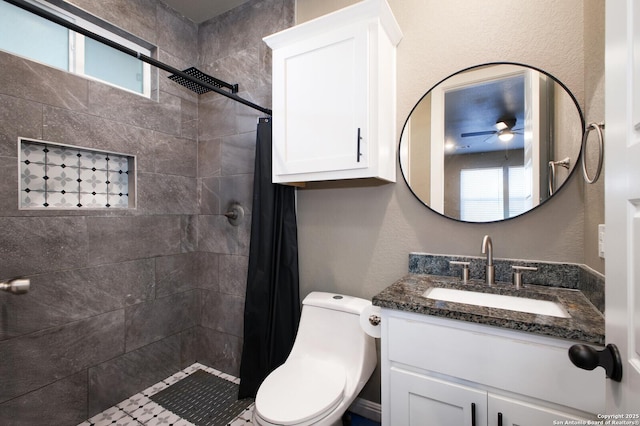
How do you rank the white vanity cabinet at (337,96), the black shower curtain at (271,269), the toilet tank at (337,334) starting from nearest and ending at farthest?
the white vanity cabinet at (337,96), the toilet tank at (337,334), the black shower curtain at (271,269)

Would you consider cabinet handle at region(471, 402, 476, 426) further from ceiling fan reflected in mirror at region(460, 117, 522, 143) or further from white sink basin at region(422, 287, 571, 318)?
ceiling fan reflected in mirror at region(460, 117, 522, 143)

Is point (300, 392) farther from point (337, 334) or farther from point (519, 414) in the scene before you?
point (519, 414)

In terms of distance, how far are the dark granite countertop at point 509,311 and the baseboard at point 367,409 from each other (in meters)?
0.88

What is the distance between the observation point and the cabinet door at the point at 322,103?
4.66 ft

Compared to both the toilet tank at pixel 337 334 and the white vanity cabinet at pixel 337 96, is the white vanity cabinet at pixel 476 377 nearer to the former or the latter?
the toilet tank at pixel 337 334

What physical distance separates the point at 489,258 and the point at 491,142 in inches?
22.7

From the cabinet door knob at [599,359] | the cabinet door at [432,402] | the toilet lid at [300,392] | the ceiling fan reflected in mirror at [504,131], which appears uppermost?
the ceiling fan reflected in mirror at [504,131]

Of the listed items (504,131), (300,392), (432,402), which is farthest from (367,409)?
(504,131)

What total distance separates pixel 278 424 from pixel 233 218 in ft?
4.68

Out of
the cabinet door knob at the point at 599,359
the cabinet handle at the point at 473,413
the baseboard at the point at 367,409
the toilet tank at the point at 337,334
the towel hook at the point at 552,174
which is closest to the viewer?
the cabinet door knob at the point at 599,359

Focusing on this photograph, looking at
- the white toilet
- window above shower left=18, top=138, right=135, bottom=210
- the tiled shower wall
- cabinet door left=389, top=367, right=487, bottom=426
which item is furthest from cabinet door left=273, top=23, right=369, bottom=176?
window above shower left=18, top=138, right=135, bottom=210

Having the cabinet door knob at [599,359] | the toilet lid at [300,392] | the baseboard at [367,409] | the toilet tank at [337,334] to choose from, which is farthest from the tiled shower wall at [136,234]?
the cabinet door knob at [599,359]

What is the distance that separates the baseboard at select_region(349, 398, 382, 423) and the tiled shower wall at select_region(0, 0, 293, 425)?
97 centimetres

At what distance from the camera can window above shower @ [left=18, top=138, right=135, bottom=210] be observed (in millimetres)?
1588
